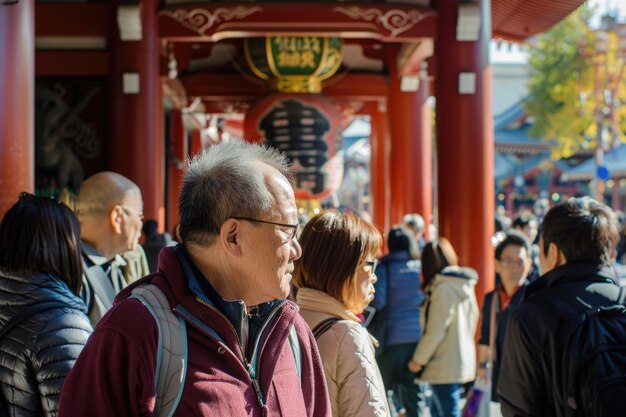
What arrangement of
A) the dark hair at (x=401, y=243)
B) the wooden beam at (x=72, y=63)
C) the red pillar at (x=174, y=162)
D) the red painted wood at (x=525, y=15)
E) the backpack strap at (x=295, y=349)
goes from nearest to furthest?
the backpack strap at (x=295, y=349)
the dark hair at (x=401, y=243)
the wooden beam at (x=72, y=63)
the red painted wood at (x=525, y=15)
the red pillar at (x=174, y=162)

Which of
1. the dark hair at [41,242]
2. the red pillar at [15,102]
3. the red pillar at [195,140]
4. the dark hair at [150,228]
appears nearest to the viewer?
the dark hair at [41,242]

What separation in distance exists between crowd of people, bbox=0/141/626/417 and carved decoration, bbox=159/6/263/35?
5093 mm

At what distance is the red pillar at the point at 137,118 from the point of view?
9000 mm

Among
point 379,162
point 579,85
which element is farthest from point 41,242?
point 579,85

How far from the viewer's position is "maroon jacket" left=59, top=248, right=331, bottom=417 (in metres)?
1.79

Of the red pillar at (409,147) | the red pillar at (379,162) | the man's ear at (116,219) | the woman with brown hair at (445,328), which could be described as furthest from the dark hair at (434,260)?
the red pillar at (379,162)

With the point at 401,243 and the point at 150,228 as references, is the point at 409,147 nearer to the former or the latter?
the point at 150,228

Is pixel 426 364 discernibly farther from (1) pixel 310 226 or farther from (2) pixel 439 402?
(1) pixel 310 226

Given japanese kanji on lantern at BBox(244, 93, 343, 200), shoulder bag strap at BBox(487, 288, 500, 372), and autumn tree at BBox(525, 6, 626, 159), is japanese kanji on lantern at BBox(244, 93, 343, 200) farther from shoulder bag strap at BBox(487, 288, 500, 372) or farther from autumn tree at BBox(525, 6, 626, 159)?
autumn tree at BBox(525, 6, 626, 159)

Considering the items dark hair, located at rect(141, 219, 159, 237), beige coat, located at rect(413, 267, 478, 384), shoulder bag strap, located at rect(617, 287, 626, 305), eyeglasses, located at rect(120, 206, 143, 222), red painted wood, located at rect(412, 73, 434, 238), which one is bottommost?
beige coat, located at rect(413, 267, 478, 384)

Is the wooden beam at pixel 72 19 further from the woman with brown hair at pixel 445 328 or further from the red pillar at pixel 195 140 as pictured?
the red pillar at pixel 195 140

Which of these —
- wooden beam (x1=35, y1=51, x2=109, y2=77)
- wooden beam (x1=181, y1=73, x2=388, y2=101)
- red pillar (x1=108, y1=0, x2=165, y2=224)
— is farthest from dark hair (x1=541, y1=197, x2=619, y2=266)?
wooden beam (x1=181, y1=73, x2=388, y2=101)

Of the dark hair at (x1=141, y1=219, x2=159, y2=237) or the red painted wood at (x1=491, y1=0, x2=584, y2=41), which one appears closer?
the dark hair at (x1=141, y1=219, x2=159, y2=237)

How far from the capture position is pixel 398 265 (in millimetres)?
6062
